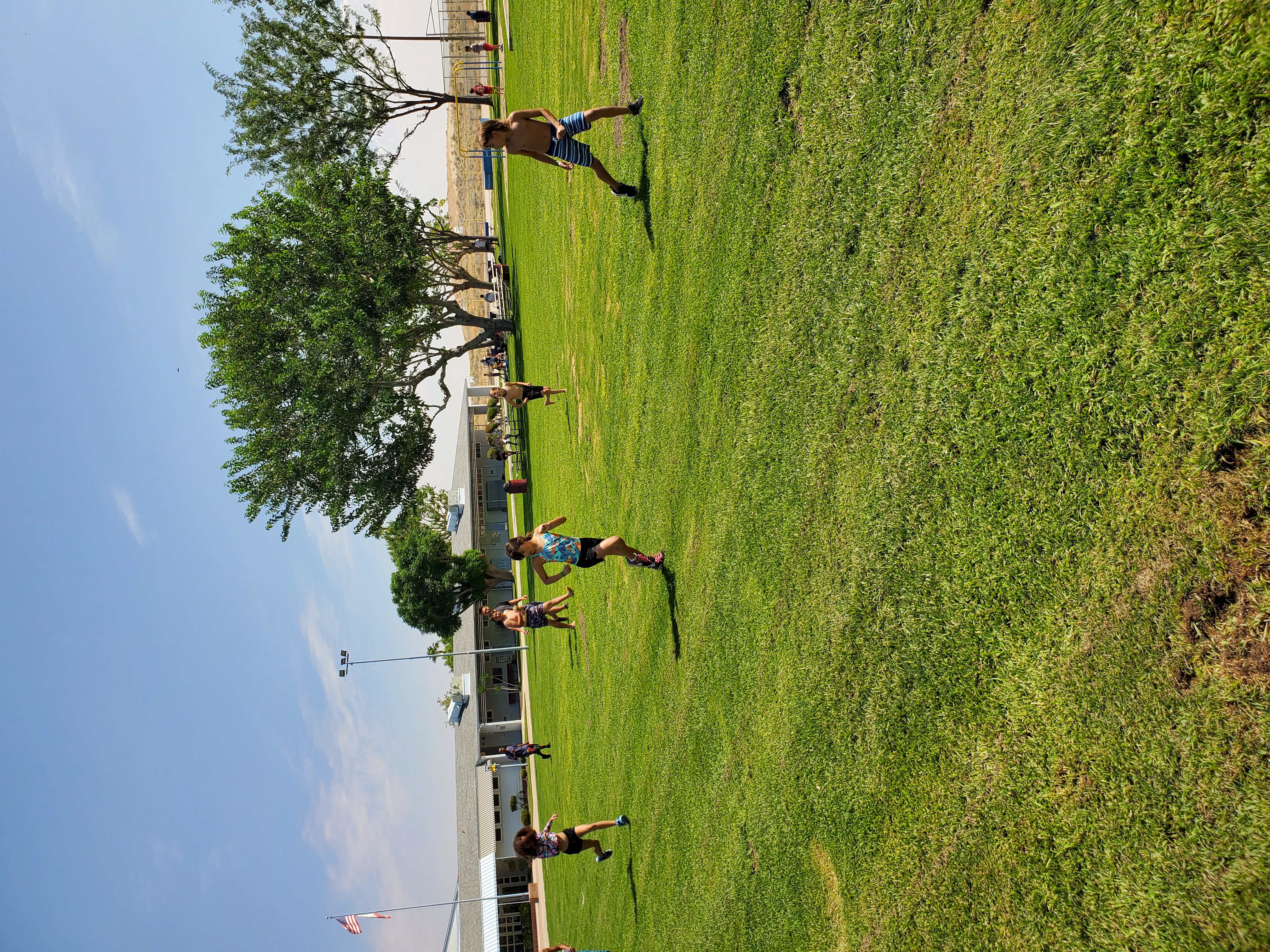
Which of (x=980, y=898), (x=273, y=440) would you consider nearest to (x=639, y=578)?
(x=980, y=898)

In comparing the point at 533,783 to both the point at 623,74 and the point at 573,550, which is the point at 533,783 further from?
the point at 623,74

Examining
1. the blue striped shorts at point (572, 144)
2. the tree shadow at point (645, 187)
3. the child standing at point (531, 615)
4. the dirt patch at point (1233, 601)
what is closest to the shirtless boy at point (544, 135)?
the blue striped shorts at point (572, 144)

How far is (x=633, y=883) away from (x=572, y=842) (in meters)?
1.96

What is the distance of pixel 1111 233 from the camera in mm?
3770

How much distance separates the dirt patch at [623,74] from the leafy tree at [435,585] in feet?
107

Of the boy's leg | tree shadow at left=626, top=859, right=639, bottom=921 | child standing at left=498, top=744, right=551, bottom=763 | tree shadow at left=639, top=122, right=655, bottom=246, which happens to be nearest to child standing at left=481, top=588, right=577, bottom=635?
the boy's leg

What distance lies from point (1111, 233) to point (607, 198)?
10.7 m

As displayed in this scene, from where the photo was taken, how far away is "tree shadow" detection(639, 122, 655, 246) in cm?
1101

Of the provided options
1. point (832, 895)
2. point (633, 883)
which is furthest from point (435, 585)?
point (832, 895)

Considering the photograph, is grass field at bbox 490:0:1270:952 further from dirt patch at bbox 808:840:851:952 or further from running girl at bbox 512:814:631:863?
running girl at bbox 512:814:631:863

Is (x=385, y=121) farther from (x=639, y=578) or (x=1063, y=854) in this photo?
(x=1063, y=854)

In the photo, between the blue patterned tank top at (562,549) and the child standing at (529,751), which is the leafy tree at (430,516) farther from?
the blue patterned tank top at (562,549)

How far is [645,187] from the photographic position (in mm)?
11312

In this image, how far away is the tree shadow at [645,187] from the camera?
11.0m
